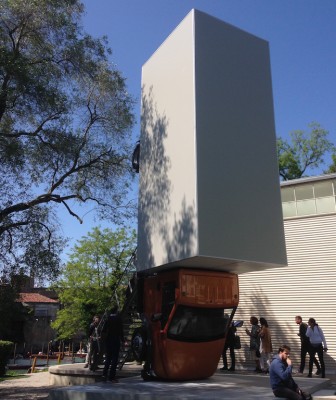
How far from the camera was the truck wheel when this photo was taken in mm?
9578

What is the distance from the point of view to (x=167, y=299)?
31.9ft

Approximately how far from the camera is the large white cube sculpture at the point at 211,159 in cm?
898

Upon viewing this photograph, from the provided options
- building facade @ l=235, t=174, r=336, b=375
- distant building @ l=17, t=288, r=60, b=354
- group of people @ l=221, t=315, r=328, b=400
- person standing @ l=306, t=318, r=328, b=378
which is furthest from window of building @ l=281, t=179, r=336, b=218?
distant building @ l=17, t=288, r=60, b=354

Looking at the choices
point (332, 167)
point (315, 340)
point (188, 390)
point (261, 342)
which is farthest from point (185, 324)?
point (332, 167)

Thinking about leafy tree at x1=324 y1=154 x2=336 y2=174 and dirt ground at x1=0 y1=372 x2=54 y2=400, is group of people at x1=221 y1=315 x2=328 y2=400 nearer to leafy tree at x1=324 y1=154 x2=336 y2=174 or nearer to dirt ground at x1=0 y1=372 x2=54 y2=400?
dirt ground at x1=0 y1=372 x2=54 y2=400

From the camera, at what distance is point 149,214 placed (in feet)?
35.7

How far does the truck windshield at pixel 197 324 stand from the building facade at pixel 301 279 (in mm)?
4829

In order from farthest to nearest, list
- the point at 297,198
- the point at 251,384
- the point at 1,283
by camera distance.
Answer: the point at 297,198 < the point at 1,283 < the point at 251,384

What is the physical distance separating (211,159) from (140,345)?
4749 millimetres

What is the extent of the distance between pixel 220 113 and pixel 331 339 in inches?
332

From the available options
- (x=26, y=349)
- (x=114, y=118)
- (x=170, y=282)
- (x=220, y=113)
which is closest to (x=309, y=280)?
(x=170, y=282)

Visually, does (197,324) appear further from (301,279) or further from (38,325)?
(38,325)

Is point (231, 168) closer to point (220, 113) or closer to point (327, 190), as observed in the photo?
point (220, 113)

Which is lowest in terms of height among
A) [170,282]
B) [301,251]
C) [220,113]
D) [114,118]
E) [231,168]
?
[170,282]
